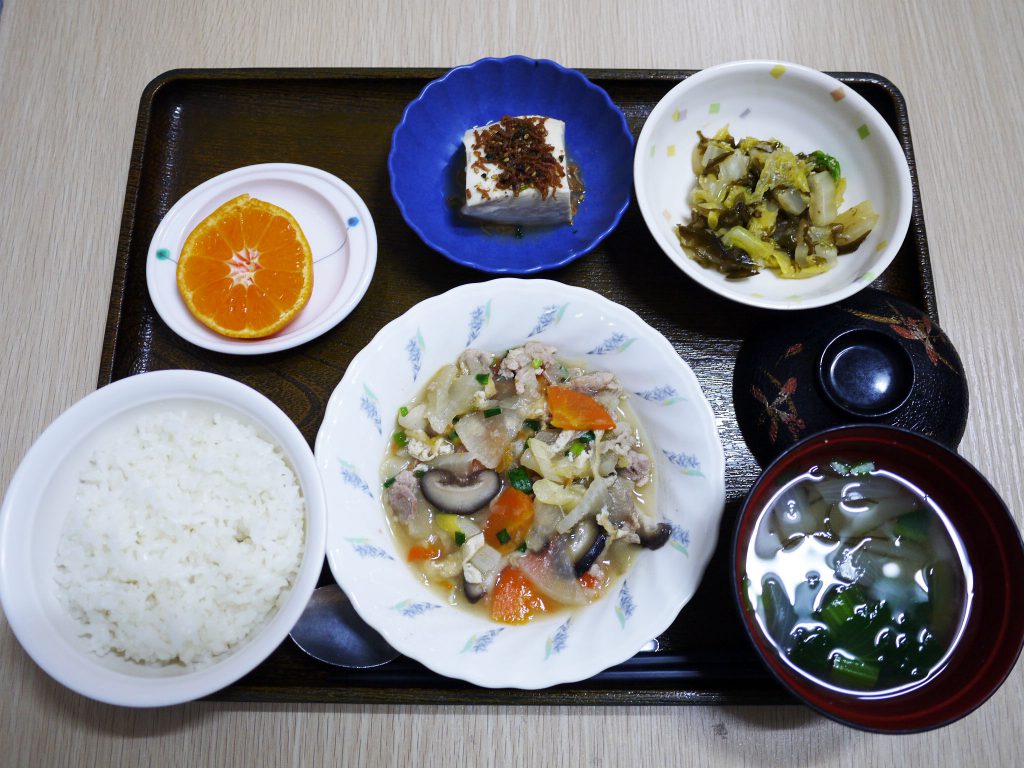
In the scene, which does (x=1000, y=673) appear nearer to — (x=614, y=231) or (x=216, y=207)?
(x=614, y=231)

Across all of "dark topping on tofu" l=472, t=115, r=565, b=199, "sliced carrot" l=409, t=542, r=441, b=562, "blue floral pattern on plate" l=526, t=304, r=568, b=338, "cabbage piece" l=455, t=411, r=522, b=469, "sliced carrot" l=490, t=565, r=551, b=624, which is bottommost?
"sliced carrot" l=490, t=565, r=551, b=624

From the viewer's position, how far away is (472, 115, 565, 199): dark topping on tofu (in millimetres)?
2297

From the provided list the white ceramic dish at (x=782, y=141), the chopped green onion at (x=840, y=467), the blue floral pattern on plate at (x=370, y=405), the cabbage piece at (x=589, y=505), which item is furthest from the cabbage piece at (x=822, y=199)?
the blue floral pattern on plate at (x=370, y=405)

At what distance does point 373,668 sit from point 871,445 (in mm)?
1603

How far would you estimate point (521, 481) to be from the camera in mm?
2078

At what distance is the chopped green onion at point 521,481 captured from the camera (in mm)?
2074

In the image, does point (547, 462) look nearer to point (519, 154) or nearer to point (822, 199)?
point (519, 154)

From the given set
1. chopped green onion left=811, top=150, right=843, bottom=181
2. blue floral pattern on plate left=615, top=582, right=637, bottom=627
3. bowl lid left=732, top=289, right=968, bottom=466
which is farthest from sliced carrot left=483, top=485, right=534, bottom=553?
chopped green onion left=811, top=150, right=843, bottom=181

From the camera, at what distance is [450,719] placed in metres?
2.18

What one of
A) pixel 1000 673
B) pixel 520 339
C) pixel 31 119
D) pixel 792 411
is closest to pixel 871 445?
pixel 792 411

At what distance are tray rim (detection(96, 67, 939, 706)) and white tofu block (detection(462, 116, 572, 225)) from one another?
356mm

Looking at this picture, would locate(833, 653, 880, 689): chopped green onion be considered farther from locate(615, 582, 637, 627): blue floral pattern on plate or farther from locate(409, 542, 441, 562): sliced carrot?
locate(409, 542, 441, 562): sliced carrot

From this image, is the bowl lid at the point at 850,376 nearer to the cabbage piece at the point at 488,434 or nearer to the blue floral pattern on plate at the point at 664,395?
the blue floral pattern on plate at the point at 664,395

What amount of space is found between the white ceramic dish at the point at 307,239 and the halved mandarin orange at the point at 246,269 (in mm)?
61
